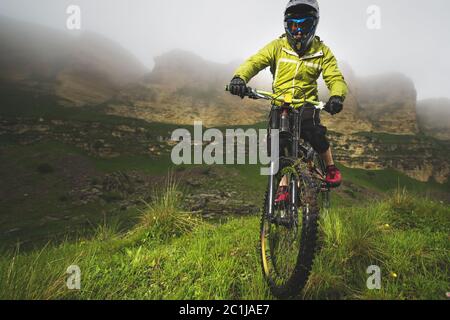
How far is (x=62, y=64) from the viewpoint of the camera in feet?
502

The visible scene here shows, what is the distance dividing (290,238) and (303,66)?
99.4 inches

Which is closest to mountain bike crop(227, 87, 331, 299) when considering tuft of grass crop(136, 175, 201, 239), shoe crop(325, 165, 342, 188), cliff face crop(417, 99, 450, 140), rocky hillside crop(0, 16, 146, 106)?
shoe crop(325, 165, 342, 188)

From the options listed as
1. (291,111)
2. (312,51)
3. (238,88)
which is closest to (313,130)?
(291,111)

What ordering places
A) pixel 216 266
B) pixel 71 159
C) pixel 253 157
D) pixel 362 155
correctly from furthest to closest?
pixel 362 155
pixel 253 157
pixel 71 159
pixel 216 266

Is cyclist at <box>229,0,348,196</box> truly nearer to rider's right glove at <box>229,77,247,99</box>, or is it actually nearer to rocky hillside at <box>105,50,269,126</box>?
rider's right glove at <box>229,77,247,99</box>

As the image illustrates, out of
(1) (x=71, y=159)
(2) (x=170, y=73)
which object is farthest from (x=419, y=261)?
(2) (x=170, y=73)

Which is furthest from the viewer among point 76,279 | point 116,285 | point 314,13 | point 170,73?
point 170,73

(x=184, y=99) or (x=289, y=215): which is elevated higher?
(x=184, y=99)

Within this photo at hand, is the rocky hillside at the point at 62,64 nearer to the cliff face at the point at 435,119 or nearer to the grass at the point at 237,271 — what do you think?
the grass at the point at 237,271

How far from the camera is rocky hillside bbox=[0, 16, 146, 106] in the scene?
12888 centimetres

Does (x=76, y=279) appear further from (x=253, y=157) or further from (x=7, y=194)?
(x=253, y=157)

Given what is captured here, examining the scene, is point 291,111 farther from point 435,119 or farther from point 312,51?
point 435,119

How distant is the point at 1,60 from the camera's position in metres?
138
